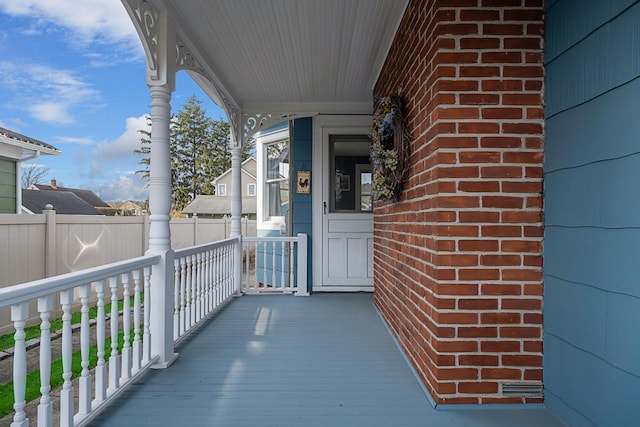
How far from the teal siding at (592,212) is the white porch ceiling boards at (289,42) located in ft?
4.38

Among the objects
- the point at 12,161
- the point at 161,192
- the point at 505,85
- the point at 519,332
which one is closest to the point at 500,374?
the point at 519,332

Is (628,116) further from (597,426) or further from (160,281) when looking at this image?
(160,281)

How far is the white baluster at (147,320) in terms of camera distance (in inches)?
96.6

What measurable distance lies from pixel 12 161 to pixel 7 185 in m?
0.41

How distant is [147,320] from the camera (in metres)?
2.53

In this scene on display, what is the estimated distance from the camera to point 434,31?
6.55 feet

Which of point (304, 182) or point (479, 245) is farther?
point (304, 182)

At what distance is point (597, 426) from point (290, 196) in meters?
4.14

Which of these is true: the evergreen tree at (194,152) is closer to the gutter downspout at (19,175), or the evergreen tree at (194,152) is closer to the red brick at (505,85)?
the gutter downspout at (19,175)

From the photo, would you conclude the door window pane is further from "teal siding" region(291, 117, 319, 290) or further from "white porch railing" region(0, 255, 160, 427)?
"white porch railing" region(0, 255, 160, 427)

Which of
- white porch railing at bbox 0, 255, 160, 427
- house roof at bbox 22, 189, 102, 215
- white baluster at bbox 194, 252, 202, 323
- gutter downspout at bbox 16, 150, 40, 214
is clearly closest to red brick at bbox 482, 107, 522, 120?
white porch railing at bbox 0, 255, 160, 427

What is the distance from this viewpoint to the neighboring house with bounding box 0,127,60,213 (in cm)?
583

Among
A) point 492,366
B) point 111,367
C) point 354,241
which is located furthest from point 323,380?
point 354,241

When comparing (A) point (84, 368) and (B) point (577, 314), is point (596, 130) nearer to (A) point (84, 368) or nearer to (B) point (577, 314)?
(B) point (577, 314)
